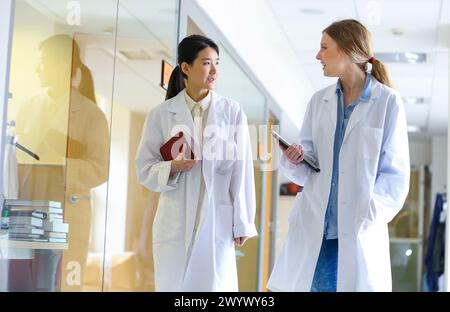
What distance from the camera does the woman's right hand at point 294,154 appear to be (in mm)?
2754

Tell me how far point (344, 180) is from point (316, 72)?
1.88 feet

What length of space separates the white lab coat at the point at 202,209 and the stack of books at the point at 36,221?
1.26 ft

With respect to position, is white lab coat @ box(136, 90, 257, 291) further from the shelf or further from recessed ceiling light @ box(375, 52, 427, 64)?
recessed ceiling light @ box(375, 52, 427, 64)

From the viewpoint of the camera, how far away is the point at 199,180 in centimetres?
288

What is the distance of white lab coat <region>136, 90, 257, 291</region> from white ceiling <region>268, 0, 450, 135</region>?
1.40 ft

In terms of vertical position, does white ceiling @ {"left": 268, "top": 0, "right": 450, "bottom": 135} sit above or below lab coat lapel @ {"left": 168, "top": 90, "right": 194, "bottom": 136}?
above

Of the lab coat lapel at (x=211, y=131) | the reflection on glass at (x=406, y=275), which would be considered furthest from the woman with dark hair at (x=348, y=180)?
the reflection on glass at (x=406, y=275)

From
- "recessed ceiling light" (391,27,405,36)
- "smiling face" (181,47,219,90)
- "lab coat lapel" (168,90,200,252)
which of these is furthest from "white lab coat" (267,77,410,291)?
"recessed ceiling light" (391,27,405,36)

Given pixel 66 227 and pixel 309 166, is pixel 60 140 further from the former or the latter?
pixel 309 166

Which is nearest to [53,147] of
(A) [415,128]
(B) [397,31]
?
(B) [397,31]

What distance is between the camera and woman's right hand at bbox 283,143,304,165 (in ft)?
9.04

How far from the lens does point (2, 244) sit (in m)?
2.86

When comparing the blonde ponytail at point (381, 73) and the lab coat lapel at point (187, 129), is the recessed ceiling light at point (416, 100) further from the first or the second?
the lab coat lapel at point (187, 129)
